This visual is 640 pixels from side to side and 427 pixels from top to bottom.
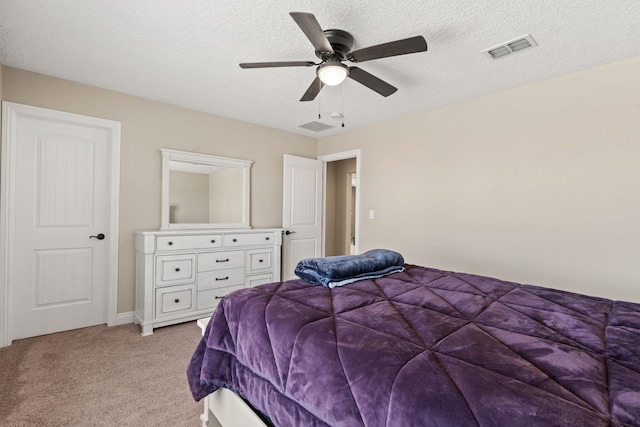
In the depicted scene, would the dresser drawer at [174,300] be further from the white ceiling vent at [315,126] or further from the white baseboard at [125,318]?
the white ceiling vent at [315,126]

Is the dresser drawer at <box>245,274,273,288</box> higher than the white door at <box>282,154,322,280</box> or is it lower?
lower

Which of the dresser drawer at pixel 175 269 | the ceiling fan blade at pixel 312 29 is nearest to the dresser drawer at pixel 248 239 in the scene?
the dresser drawer at pixel 175 269

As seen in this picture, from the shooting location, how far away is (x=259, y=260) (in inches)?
147

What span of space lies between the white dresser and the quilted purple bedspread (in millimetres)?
1763

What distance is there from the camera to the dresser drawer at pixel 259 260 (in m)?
3.63

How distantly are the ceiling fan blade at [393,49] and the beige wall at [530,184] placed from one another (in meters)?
1.70

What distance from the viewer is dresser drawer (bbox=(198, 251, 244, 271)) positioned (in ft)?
10.6

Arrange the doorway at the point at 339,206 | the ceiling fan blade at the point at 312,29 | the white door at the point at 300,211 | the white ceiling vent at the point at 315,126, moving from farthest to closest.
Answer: the doorway at the point at 339,206 < the white door at the point at 300,211 < the white ceiling vent at the point at 315,126 < the ceiling fan blade at the point at 312,29

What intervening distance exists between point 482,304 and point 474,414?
2.73 feet

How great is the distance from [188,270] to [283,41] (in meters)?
2.38

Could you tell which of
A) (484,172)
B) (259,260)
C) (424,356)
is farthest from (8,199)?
(484,172)

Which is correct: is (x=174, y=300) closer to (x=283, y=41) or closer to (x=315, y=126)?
(x=283, y=41)

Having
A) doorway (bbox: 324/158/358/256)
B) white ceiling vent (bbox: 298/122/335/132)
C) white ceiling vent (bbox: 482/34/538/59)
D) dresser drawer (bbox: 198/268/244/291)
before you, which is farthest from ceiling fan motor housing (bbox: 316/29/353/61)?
doorway (bbox: 324/158/358/256)

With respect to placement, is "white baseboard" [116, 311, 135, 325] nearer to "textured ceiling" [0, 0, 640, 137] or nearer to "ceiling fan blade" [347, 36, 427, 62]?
"textured ceiling" [0, 0, 640, 137]
